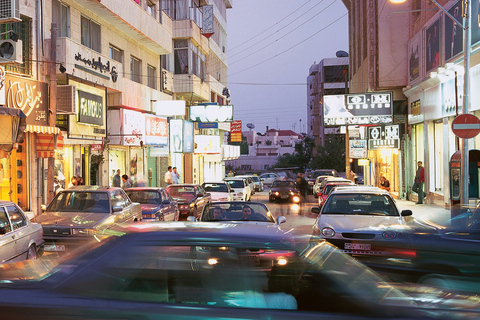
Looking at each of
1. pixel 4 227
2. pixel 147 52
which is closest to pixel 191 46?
pixel 147 52

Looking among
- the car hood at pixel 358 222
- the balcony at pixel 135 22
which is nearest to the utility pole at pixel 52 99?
the balcony at pixel 135 22

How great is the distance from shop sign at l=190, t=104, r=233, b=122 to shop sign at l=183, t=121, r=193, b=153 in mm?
1420

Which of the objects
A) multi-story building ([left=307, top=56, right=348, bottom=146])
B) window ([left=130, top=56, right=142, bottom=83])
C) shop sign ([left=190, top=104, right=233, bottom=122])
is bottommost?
shop sign ([left=190, top=104, right=233, bottom=122])

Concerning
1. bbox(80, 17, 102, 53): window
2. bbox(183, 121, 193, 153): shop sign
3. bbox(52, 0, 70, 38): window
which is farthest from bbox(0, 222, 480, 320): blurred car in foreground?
bbox(183, 121, 193, 153): shop sign

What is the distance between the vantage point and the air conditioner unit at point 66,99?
1912 centimetres

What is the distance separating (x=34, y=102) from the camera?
17266 millimetres

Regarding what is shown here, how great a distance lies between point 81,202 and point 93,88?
11.0m

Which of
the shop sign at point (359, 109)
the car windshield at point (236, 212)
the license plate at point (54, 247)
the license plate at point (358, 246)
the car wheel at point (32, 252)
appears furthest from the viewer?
the shop sign at point (359, 109)

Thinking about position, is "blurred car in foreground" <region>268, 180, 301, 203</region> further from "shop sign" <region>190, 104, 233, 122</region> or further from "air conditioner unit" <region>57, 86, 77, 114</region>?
"air conditioner unit" <region>57, 86, 77, 114</region>

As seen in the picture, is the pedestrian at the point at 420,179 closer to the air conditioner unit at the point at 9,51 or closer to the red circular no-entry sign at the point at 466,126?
the red circular no-entry sign at the point at 466,126

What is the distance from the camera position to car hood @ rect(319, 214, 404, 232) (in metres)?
9.75

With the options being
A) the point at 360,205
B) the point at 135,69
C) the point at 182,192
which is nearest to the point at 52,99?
the point at 182,192

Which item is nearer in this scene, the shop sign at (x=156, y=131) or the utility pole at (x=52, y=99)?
the utility pole at (x=52, y=99)

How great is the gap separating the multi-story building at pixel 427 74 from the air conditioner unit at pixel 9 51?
40.5ft
